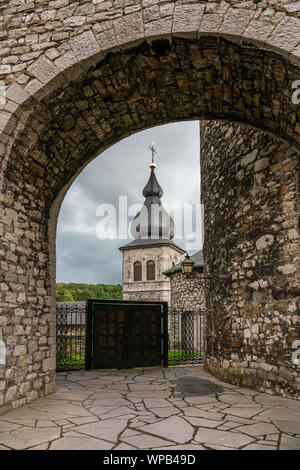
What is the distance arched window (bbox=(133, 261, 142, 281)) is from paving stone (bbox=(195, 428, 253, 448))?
1188 inches

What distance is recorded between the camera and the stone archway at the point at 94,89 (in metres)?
4.02

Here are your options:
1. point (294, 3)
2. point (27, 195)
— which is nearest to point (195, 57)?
point (294, 3)

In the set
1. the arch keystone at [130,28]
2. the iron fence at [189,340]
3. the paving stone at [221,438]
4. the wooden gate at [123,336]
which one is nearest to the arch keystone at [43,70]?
the arch keystone at [130,28]

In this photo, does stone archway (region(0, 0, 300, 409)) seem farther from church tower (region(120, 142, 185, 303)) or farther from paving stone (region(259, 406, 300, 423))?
church tower (region(120, 142, 185, 303))

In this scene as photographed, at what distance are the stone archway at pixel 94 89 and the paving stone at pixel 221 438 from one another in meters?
2.32

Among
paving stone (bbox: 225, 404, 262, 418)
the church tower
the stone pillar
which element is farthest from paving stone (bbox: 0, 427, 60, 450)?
the church tower

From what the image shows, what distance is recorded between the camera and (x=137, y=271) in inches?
1339

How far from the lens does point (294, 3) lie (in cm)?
383

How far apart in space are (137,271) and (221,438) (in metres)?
30.7

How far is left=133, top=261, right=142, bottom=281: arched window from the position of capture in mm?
33750

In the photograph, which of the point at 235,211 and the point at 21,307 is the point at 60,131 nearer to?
the point at 21,307

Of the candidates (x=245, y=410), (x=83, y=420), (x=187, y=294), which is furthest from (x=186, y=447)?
(x=187, y=294)

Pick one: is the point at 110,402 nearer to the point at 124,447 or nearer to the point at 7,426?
the point at 7,426
